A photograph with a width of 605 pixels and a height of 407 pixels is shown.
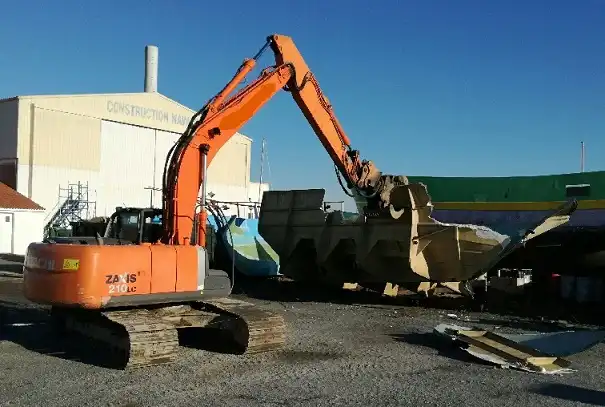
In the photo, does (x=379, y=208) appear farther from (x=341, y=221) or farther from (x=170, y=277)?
(x=170, y=277)

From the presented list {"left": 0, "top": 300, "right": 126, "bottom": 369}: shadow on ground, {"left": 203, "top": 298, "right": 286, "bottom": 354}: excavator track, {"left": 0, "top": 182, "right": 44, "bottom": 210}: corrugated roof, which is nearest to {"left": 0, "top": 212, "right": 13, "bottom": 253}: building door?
{"left": 0, "top": 182, "right": 44, "bottom": 210}: corrugated roof

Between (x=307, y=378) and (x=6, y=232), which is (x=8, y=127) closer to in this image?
(x=6, y=232)

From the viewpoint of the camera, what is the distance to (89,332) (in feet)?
27.7

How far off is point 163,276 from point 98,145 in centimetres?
2663

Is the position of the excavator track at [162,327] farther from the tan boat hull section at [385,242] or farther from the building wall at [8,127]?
the building wall at [8,127]

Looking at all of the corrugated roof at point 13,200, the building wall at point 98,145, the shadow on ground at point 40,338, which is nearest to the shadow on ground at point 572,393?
the shadow on ground at point 40,338

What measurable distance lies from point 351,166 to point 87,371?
698 centimetres

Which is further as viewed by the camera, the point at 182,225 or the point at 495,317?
the point at 495,317

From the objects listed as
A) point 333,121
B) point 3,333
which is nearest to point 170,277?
point 3,333

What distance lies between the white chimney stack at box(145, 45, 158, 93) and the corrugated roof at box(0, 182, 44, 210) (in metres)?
12.4

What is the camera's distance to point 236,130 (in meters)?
10.1

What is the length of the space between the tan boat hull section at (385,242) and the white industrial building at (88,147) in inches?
546

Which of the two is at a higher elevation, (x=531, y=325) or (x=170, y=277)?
(x=170, y=277)

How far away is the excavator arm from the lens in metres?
8.84
